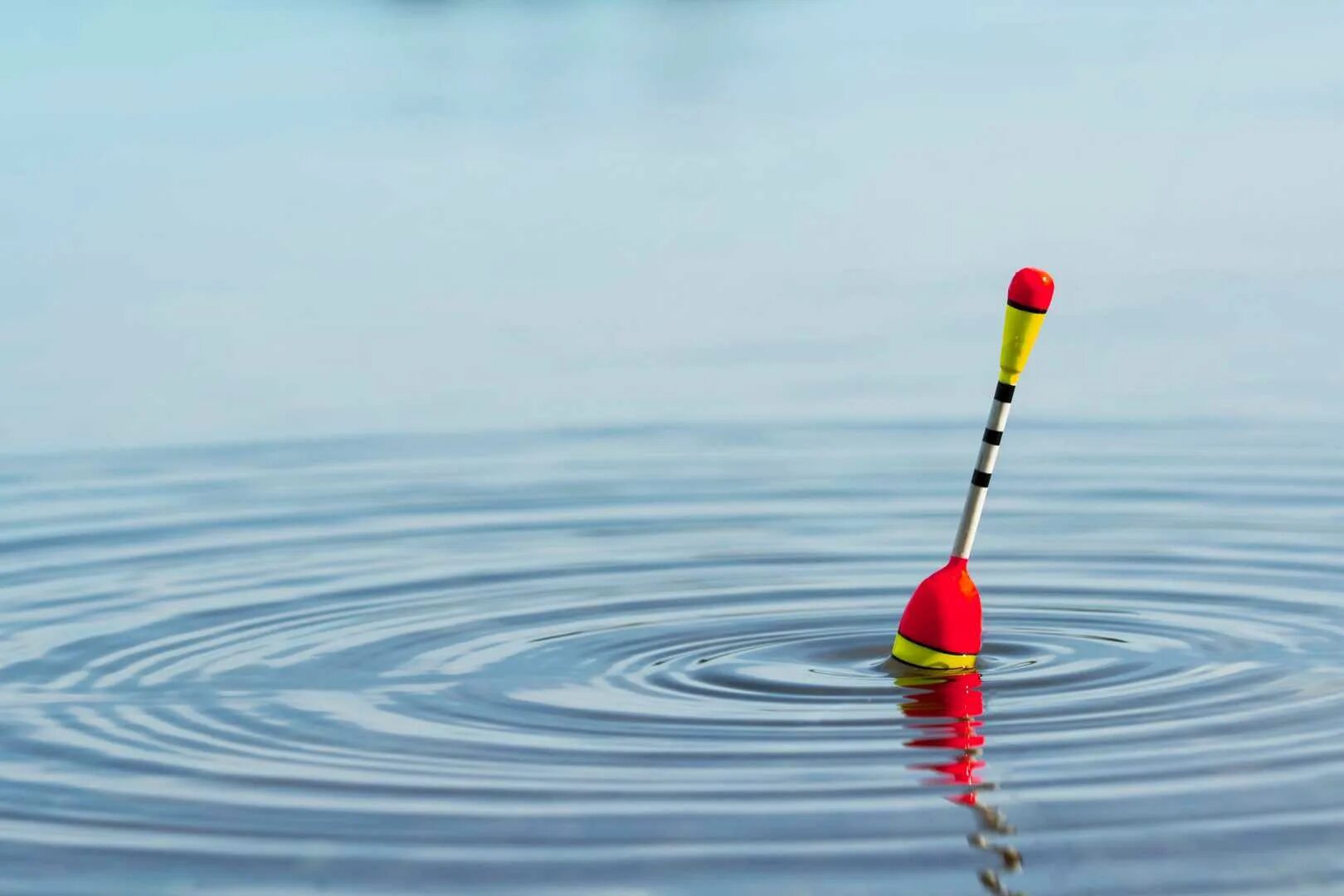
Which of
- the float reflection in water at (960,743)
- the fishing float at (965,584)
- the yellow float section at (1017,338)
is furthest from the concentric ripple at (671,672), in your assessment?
the yellow float section at (1017,338)

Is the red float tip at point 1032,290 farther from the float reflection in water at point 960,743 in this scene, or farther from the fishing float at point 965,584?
the float reflection in water at point 960,743

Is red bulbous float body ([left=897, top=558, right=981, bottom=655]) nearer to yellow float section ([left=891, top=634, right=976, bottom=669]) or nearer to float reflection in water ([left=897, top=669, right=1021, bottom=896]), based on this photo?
yellow float section ([left=891, top=634, right=976, bottom=669])

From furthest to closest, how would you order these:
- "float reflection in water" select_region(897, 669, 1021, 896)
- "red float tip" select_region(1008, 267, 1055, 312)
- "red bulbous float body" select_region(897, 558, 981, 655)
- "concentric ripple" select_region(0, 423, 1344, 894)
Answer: "red bulbous float body" select_region(897, 558, 981, 655) → "red float tip" select_region(1008, 267, 1055, 312) → "concentric ripple" select_region(0, 423, 1344, 894) → "float reflection in water" select_region(897, 669, 1021, 896)

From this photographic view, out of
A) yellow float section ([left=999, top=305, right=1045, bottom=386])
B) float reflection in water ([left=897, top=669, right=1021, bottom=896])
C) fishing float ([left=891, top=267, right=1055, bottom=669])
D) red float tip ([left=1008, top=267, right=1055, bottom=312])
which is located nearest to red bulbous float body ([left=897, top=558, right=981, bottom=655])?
fishing float ([left=891, top=267, right=1055, bottom=669])

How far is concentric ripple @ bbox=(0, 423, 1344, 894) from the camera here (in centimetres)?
675

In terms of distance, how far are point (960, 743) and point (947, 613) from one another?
1.04 m

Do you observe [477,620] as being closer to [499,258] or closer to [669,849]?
[669,849]

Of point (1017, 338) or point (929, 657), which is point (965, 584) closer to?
point (929, 657)

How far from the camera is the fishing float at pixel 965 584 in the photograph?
8.59m

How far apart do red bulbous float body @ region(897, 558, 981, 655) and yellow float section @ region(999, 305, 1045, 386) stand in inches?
29.2

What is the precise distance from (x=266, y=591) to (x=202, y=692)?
1.87m

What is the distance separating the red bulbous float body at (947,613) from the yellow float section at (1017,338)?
0.74m

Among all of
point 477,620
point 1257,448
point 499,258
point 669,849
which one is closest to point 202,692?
point 477,620

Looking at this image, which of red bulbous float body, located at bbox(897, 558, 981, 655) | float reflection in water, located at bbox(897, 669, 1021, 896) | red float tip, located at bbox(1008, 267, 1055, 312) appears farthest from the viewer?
red bulbous float body, located at bbox(897, 558, 981, 655)
